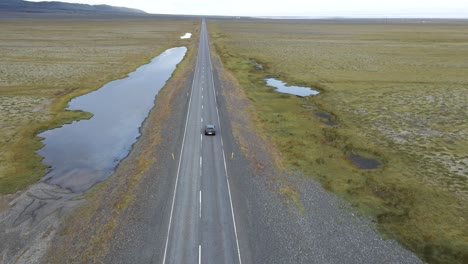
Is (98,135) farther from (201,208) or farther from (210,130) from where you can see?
(201,208)

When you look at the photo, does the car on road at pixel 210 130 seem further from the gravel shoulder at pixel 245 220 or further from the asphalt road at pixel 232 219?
the gravel shoulder at pixel 245 220

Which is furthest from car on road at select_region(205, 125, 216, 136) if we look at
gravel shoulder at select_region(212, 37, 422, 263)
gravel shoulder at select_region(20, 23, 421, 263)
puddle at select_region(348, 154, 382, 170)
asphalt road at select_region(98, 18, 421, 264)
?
puddle at select_region(348, 154, 382, 170)

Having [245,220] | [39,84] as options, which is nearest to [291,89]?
[245,220]

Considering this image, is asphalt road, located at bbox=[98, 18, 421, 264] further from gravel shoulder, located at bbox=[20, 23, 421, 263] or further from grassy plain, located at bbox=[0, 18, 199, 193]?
grassy plain, located at bbox=[0, 18, 199, 193]

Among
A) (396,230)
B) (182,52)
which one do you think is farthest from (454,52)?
(396,230)

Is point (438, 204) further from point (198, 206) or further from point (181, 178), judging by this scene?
point (181, 178)
